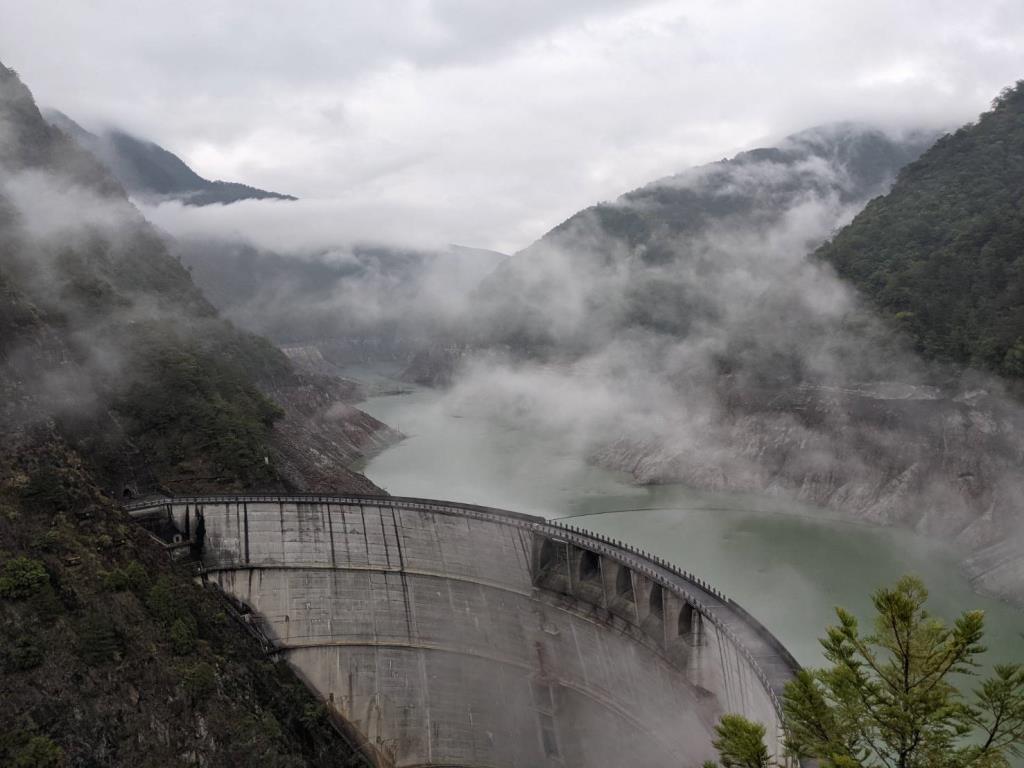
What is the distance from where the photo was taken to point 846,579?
48531mm

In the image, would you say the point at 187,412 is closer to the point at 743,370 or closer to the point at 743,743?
the point at 743,743

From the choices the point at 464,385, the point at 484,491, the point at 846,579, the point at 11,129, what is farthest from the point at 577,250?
the point at 846,579

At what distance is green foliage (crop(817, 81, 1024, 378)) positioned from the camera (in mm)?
60375

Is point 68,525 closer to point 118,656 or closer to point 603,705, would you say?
point 118,656

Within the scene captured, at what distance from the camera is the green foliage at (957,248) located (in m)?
60.4

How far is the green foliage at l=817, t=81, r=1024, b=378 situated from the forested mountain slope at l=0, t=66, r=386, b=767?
50.7 meters

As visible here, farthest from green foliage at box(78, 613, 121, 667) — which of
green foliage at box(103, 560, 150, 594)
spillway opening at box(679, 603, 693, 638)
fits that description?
spillway opening at box(679, 603, 693, 638)

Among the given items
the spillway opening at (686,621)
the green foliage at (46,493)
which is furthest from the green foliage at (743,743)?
the green foliage at (46,493)

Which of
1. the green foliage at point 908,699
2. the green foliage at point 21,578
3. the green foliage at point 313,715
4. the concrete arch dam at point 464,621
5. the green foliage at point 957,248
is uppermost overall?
the green foliage at point 957,248

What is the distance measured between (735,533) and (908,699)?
47.9 metres

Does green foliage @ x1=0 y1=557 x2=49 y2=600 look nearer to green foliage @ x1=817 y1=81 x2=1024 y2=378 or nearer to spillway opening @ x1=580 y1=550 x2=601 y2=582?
spillway opening @ x1=580 y1=550 x2=601 y2=582

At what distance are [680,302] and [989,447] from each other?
57.2 meters

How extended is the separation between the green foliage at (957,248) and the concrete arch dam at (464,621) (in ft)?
130

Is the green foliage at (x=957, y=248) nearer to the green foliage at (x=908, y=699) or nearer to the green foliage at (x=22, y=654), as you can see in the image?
the green foliage at (x=908, y=699)
